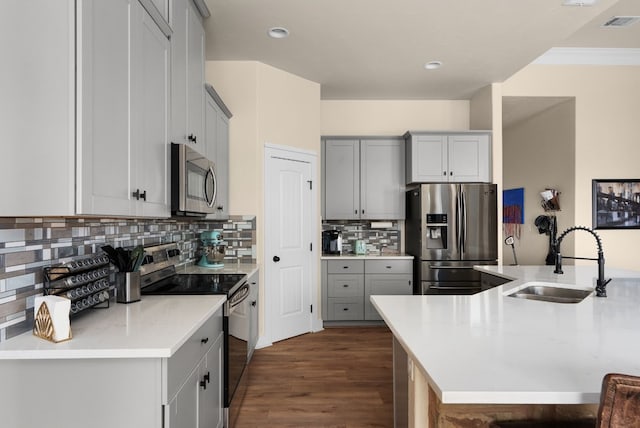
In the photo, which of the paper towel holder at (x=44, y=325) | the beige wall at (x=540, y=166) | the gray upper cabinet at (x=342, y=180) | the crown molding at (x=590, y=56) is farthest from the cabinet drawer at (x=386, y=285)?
the paper towel holder at (x=44, y=325)

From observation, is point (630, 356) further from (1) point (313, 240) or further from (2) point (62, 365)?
(1) point (313, 240)

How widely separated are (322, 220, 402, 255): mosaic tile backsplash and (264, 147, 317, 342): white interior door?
840 mm

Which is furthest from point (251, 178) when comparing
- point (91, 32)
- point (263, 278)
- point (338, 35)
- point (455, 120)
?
point (455, 120)

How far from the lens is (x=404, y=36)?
3.41m

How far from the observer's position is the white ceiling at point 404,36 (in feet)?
9.68

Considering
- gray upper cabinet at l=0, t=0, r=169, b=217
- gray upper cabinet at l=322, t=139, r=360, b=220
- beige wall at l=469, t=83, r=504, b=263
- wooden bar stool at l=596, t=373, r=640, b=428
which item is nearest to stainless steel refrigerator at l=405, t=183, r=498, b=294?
beige wall at l=469, t=83, r=504, b=263

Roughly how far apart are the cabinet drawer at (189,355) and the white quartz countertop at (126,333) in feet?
0.24

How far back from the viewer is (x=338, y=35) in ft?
11.1

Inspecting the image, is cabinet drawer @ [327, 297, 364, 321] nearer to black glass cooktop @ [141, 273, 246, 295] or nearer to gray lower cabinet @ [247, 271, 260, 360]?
gray lower cabinet @ [247, 271, 260, 360]

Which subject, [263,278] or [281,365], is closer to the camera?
[281,365]

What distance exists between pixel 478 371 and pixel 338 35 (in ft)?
10.0

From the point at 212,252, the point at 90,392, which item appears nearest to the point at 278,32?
the point at 212,252

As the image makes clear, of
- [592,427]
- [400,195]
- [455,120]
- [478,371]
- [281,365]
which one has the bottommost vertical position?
[281,365]

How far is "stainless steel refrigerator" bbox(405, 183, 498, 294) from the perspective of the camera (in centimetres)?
453
